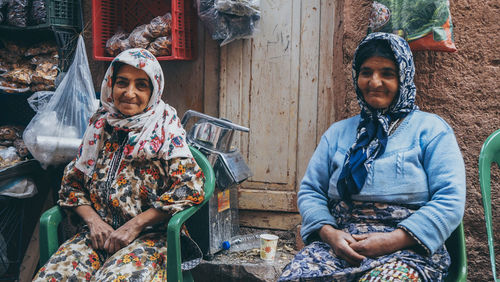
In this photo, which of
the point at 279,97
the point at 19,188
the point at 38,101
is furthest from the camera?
the point at 279,97

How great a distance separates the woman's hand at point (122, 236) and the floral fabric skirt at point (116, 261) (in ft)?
0.09

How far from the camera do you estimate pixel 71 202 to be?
2266 mm

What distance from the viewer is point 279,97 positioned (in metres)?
3.43

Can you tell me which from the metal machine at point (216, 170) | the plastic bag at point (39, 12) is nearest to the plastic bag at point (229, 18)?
the metal machine at point (216, 170)

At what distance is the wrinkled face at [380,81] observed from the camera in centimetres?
200

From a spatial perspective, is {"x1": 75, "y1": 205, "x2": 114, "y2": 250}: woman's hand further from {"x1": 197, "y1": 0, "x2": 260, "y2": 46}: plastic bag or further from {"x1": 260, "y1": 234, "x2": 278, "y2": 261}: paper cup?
{"x1": 197, "y1": 0, "x2": 260, "y2": 46}: plastic bag

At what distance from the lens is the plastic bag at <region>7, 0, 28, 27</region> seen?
3.61 meters

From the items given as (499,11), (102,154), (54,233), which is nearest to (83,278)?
(54,233)

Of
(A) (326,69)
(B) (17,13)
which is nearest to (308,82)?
(A) (326,69)

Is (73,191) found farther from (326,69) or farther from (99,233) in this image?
(326,69)

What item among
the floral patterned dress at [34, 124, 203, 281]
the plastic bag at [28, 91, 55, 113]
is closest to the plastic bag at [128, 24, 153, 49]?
the plastic bag at [28, 91, 55, 113]

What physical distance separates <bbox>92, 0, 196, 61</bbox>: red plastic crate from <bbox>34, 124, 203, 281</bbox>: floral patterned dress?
4.17 feet

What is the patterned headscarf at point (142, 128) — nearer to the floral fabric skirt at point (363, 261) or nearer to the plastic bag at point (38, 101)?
the floral fabric skirt at point (363, 261)

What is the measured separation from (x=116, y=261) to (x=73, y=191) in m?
0.51
